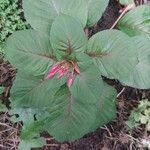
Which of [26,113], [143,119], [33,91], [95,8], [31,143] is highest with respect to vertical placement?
[95,8]

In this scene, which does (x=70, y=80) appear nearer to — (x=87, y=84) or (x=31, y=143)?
(x=87, y=84)

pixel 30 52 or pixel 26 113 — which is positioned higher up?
pixel 30 52

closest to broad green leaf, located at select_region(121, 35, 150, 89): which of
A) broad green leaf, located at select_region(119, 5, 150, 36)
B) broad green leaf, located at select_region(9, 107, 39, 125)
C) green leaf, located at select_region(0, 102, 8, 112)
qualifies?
broad green leaf, located at select_region(119, 5, 150, 36)

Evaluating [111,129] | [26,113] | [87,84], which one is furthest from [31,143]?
[87,84]

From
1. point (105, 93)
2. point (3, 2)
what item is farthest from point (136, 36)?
Answer: point (3, 2)

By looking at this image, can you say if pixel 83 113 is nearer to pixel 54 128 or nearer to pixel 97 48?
pixel 54 128

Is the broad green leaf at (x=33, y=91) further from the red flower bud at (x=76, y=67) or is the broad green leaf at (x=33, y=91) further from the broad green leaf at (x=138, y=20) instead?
the broad green leaf at (x=138, y=20)
